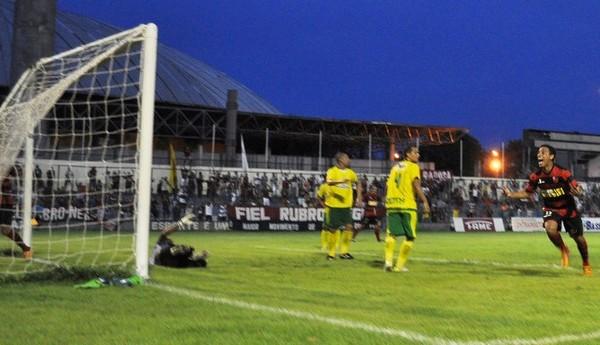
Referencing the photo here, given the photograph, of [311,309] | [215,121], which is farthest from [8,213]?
[215,121]

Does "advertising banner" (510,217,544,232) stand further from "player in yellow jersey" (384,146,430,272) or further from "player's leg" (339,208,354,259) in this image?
"player in yellow jersey" (384,146,430,272)

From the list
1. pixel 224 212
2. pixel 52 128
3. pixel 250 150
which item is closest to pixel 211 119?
pixel 250 150

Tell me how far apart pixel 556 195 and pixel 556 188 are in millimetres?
122

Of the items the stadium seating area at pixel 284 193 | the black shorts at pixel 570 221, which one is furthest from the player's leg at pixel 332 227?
the stadium seating area at pixel 284 193

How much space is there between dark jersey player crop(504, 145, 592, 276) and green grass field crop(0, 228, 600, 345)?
2.44 ft

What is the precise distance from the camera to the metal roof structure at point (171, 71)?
63438mm

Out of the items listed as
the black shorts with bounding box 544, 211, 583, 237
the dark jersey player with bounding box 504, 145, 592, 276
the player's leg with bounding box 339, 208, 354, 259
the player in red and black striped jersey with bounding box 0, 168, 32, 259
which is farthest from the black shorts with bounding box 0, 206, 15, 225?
the black shorts with bounding box 544, 211, 583, 237

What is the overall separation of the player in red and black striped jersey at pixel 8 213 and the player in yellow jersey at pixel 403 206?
6195mm

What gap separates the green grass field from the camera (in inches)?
199

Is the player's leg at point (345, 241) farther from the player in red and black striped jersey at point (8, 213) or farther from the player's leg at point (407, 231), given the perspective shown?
the player in red and black striped jersey at point (8, 213)

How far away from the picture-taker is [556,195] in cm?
1092

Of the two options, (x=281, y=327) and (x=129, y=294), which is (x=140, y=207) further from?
(x=281, y=327)

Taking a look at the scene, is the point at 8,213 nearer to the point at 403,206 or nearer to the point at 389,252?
the point at 389,252

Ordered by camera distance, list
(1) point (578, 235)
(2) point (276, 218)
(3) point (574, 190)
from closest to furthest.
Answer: (3) point (574, 190) < (1) point (578, 235) < (2) point (276, 218)
